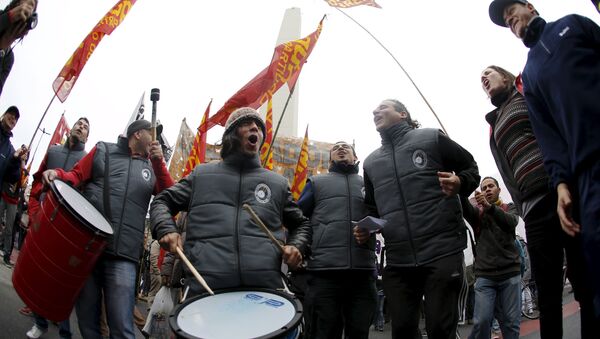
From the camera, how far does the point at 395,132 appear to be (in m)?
3.24

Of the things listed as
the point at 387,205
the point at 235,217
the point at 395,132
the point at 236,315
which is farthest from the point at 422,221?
the point at 236,315

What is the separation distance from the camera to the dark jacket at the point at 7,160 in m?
3.75

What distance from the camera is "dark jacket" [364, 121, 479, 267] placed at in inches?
110

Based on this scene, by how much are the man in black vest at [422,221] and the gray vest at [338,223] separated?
541mm

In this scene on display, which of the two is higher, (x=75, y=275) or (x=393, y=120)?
(x=393, y=120)

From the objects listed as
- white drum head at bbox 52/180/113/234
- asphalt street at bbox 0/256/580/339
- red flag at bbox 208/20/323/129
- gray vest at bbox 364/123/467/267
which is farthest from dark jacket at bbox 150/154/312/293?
red flag at bbox 208/20/323/129

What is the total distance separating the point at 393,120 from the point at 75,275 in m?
2.45

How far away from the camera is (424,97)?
6332mm

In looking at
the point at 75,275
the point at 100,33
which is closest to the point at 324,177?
the point at 75,275

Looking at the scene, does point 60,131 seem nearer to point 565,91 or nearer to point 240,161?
point 240,161

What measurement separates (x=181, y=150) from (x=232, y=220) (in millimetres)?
7600

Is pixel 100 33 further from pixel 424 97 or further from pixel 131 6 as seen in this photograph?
pixel 424 97

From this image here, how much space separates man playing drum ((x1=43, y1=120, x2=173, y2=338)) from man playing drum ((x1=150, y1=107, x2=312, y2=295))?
0.70 m

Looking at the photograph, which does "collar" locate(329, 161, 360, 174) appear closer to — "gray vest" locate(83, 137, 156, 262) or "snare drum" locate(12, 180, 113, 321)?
"gray vest" locate(83, 137, 156, 262)
